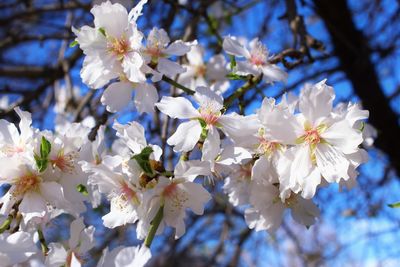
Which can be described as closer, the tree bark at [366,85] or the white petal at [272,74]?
the white petal at [272,74]

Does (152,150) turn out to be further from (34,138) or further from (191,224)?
(191,224)

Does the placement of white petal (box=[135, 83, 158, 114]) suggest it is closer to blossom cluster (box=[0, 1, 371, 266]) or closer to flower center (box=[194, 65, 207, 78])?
blossom cluster (box=[0, 1, 371, 266])

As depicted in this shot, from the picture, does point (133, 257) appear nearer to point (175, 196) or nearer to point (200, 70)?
point (175, 196)

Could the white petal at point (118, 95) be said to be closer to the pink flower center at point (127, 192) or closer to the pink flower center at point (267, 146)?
the pink flower center at point (127, 192)

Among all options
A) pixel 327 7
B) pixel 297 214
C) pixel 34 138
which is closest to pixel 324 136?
pixel 297 214

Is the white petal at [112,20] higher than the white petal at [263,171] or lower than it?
higher

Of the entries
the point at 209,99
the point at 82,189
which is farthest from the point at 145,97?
the point at 82,189

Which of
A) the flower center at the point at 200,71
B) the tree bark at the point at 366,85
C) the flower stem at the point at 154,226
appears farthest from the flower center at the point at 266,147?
the tree bark at the point at 366,85

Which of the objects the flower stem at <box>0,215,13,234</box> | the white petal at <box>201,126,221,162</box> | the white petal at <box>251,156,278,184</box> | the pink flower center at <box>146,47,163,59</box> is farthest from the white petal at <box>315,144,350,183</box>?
the flower stem at <box>0,215,13,234</box>
